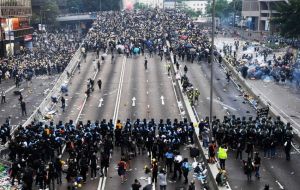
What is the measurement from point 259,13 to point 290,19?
4626 centimetres

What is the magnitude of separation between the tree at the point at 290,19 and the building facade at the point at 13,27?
1570 inches

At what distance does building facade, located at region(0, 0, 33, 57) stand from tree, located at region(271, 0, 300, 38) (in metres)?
39.9

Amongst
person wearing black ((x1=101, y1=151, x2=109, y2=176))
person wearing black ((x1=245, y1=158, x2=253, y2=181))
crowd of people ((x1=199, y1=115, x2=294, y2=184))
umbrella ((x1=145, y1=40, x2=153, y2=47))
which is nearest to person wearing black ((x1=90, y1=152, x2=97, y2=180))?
person wearing black ((x1=101, y1=151, x2=109, y2=176))

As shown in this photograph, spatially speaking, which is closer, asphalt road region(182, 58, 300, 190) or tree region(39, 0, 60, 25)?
asphalt road region(182, 58, 300, 190)

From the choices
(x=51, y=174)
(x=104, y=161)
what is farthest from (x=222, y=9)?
(x=51, y=174)

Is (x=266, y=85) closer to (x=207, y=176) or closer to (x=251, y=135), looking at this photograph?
(x=251, y=135)

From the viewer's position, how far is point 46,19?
11531cm

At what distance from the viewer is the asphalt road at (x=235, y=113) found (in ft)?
74.4

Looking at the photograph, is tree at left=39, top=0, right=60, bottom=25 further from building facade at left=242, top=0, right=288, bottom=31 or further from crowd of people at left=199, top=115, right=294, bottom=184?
crowd of people at left=199, top=115, right=294, bottom=184

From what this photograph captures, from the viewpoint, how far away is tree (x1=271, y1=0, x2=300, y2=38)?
230 feet

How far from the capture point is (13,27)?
257 ft

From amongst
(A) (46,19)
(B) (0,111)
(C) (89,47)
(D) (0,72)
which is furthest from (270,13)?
(B) (0,111)

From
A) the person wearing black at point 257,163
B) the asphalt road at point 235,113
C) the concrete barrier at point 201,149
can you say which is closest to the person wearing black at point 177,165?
the concrete barrier at point 201,149

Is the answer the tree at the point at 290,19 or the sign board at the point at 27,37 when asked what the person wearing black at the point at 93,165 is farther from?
the sign board at the point at 27,37
